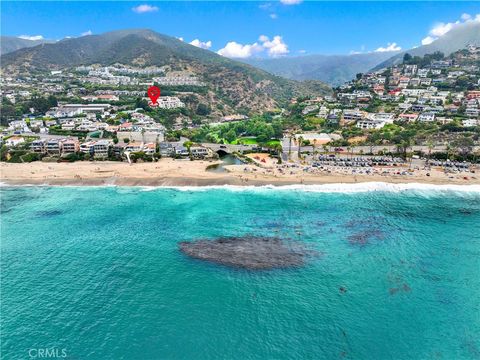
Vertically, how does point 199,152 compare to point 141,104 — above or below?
below

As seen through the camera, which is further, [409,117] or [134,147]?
[409,117]

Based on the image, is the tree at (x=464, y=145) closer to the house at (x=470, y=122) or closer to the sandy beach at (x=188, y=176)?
the sandy beach at (x=188, y=176)

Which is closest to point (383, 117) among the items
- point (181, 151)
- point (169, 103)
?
point (181, 151)

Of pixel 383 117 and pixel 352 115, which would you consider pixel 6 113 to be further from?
pixel 383 117

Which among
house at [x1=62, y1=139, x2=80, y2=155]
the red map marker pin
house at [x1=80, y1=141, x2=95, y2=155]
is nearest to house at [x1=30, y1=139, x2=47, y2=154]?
house at [x1=62, y1=139, x2=80, y2=155]

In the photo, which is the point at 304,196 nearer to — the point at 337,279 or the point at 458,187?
the point at 337,279

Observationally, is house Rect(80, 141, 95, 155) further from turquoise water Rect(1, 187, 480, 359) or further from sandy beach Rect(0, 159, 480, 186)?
turquoise water Rect(1, 187, 480, 359)
